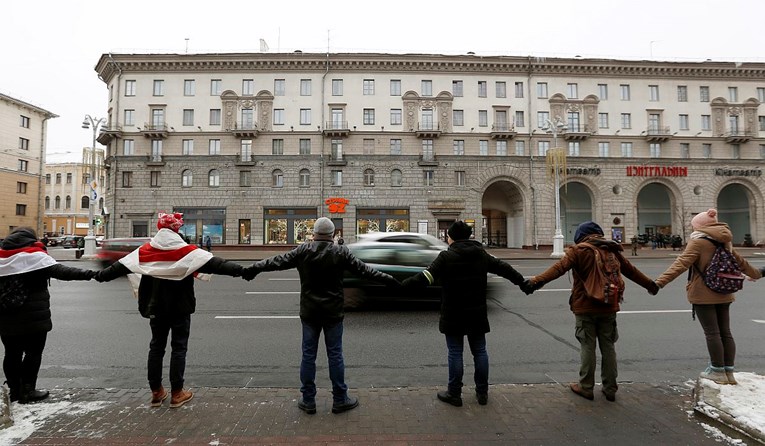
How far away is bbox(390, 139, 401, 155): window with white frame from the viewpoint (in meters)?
36.3

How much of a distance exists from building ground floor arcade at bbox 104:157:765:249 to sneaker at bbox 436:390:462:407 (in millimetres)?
30792

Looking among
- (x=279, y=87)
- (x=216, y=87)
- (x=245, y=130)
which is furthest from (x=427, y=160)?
(x=216, y=87)

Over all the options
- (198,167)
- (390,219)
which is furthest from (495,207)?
(198,167)

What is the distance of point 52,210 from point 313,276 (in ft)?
264

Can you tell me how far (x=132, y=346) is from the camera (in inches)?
248

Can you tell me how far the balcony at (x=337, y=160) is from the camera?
3584cm

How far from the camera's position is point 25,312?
3.90 metres

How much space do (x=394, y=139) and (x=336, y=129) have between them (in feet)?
17.3

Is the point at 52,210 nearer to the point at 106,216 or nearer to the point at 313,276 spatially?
the point at 106,216

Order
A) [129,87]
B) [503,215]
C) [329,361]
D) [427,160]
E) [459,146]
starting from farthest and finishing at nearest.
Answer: [503,215], [459,146], [129,87], [427,160], [329,361]

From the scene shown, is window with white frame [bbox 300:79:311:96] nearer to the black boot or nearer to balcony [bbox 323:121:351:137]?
balcony [bbox 323:121:351:137]

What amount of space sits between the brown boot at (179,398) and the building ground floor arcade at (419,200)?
3130 centimetres

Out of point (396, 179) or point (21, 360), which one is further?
point (396, 179)

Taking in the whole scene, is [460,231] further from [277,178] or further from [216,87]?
[216,87]
